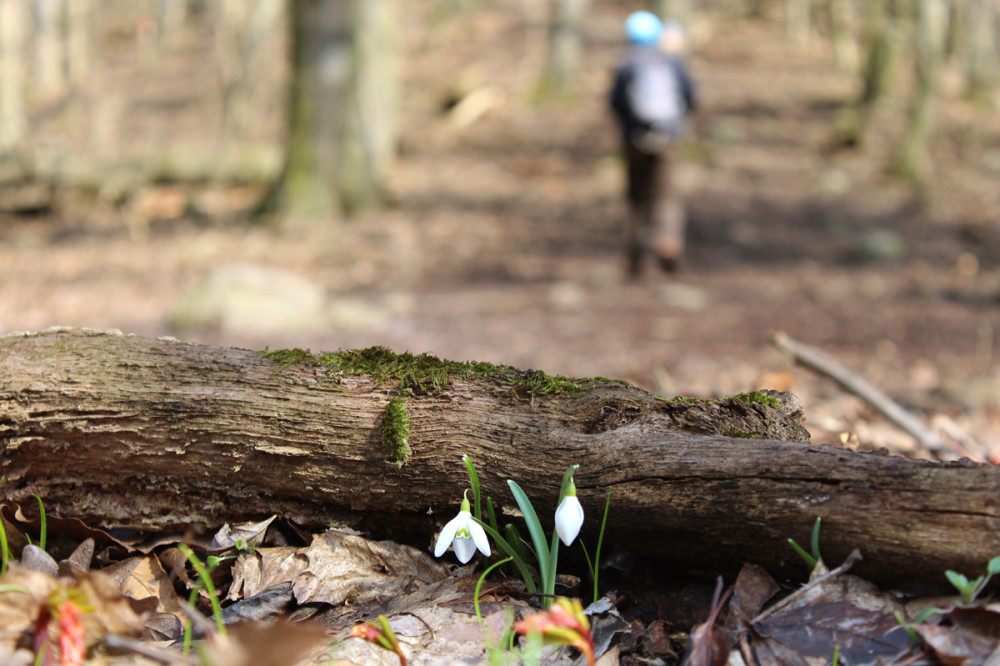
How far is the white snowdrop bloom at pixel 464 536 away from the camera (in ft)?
5.49

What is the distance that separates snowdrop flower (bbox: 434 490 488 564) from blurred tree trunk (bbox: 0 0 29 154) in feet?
54.3

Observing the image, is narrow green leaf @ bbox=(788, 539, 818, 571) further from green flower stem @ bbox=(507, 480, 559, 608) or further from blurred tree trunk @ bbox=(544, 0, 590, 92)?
blurred tree trunk @ bbox=(544, 0, 590, 92)

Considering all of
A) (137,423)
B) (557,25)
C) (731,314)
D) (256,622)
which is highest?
(557,25)

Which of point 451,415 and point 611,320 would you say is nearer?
point 451,415

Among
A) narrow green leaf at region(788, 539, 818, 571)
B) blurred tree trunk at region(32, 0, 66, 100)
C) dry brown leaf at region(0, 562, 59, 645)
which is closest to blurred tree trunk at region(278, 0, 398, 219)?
dry brown leaf at region(0, 562, 59, 645)

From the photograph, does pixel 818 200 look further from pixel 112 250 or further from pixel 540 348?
pixel 112 250

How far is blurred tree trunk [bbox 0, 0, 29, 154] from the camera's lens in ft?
50.0

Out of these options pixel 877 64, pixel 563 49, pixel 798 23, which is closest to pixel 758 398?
pixel 877 64

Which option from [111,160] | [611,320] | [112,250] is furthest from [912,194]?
[111,160]

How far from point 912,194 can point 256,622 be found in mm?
12813

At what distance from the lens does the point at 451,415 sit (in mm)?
1874

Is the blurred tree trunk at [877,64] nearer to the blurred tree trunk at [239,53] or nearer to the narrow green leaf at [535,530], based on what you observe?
the blurred tree trunk at [239,53]

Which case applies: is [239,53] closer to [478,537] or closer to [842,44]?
[478,537]

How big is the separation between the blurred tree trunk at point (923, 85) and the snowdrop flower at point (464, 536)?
12.5 m
